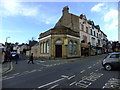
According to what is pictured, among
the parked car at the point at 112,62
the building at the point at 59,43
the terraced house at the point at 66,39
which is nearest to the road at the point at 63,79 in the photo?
the parked car at the point at 112,62

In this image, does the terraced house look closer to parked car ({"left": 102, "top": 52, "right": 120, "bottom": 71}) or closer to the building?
the building

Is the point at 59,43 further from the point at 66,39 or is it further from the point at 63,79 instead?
the point at 63,79

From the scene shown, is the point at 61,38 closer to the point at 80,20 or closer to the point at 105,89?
the point at 80,20

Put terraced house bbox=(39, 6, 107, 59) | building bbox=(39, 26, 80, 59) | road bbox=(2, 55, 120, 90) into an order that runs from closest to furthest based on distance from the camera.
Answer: road bbox=(2, 55, 120, 90), building bbox=(39, 26, 80, 59), terraced house bbox=(39, 6, 107, 59)

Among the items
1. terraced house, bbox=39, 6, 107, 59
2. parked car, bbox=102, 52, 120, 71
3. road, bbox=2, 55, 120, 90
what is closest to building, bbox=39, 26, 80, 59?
terraced house, bbox=39, 6, 107, 59

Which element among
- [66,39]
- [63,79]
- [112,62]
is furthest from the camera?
[66,39]

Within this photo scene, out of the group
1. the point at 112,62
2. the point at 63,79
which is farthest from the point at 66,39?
the point at 63,79

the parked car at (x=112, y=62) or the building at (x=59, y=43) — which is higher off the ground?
the building at (x=59, y=43)

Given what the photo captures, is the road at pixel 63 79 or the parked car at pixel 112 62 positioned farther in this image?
the parked car at pixel 112 62

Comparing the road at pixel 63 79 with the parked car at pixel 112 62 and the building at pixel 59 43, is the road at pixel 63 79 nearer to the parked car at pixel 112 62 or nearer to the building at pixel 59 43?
the parked car at pixel 112 62

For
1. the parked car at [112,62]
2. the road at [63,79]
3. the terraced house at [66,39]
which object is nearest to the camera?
the road at [63,79]

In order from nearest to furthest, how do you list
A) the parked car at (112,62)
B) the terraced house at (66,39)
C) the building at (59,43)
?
the parked car at (112,62) → the building at (59,43) → the terraced house at (66,39)

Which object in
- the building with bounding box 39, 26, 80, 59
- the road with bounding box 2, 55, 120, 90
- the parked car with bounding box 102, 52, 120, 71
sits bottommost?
the road with bounding box 2, 55, 120, 90

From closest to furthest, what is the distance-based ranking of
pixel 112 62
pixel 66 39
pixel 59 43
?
pixel 112 62, pixel 66 39, pixel 59 43
